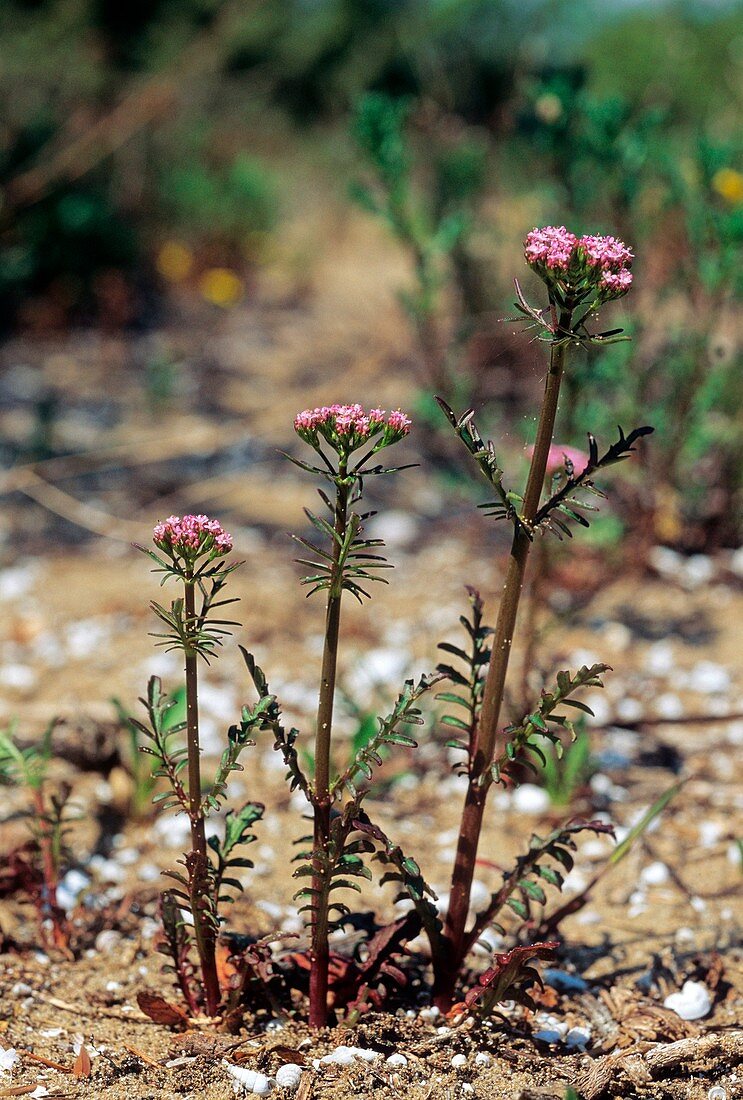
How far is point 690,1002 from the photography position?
5.98 ft

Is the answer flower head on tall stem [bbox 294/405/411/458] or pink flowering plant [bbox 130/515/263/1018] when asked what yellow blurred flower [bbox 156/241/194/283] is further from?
flower head on tall stem [bbox 294/405/411/458]

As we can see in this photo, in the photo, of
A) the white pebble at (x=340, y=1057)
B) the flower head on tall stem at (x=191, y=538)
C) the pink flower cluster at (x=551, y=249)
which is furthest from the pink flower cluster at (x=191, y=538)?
the white pebble at (x=340, y=1057)

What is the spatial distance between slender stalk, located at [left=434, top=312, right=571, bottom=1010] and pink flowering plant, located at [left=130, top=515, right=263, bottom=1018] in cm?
34

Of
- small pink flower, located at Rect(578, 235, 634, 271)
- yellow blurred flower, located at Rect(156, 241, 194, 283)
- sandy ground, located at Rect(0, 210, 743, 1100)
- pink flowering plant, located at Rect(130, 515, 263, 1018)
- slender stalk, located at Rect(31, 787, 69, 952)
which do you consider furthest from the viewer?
yellow blurred flower, located at Rect(156, 241, 194, 283)

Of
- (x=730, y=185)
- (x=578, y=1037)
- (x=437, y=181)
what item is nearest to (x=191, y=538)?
(x=578, y=1037)

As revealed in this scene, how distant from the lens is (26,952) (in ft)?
6.46

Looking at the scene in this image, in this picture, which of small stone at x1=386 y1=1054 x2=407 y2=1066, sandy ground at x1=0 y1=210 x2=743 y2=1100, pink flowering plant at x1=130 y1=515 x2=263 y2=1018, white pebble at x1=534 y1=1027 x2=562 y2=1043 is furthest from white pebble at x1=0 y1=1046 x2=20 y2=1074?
white pebble at x1=534 y1=1027 x2=562 y2=1043

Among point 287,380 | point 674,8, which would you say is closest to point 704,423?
point 287,380

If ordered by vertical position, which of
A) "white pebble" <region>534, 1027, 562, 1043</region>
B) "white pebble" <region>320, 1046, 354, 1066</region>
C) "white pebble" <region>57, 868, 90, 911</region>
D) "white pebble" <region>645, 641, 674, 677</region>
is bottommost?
"white pebble" <region>320, 1046, 354, 1066</region>

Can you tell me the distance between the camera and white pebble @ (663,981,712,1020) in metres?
1.81

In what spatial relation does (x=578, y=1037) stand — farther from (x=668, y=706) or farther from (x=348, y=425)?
(x=668, y=706)

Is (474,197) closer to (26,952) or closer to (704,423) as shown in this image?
(704,423)

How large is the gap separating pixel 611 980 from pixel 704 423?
7.88 feet

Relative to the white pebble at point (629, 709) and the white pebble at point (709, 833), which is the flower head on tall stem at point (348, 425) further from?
the white pebble at point (629, 709)
